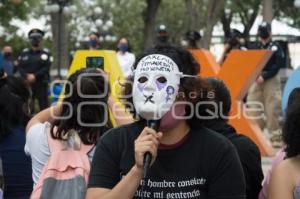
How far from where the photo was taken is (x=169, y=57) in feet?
8.92

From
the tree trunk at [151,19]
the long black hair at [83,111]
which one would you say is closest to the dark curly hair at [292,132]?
the long black hair at [83,111]

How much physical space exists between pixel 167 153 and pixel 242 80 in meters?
8.15

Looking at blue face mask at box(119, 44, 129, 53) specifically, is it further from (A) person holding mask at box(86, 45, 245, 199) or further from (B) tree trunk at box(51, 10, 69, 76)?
(A) person holding mask at box(86, 45, 245, 199)

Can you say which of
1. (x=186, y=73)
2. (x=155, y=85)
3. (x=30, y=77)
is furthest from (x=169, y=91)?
(x=30, y=77)

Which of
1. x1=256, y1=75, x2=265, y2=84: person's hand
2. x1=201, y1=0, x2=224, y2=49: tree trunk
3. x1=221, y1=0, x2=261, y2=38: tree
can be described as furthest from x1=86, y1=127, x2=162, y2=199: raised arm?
x1=221, y1=0, x2=261, y2=38: tree

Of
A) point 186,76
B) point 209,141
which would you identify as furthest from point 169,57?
point 209,141

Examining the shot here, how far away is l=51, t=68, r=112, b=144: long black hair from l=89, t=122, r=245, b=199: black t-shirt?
3.53ft

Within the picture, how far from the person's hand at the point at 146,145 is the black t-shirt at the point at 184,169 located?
17 cm

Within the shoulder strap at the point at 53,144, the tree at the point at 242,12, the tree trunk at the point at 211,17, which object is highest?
the tree at the point at 242,12

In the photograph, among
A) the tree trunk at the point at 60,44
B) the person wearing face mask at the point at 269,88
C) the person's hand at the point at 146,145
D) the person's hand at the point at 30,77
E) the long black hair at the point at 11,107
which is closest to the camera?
the person's hand at the point at 146,145

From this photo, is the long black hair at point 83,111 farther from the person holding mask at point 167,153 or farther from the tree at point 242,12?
the tree at point 242,12

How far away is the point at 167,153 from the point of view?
2623mm

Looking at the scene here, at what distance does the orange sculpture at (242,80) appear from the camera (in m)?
10.4

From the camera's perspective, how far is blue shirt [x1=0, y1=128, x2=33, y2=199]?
15.1ft
